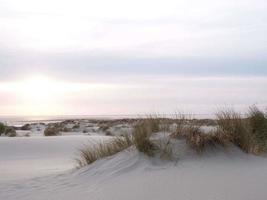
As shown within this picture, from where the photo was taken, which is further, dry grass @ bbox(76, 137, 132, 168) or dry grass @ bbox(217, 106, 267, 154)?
dry grass @ bbox(76, 137, 132, 168)

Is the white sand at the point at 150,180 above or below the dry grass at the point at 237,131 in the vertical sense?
below

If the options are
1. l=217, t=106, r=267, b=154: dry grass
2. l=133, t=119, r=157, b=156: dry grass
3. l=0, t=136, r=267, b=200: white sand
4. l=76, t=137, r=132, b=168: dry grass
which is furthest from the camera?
l=76, t=137, r=132, b=168: dry grass

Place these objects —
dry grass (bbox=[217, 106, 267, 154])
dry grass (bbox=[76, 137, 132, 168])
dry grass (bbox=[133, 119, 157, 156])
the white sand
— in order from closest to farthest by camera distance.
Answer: the white sand
dry grass (bbox=[133, 119, 157, 156])
dry grass (bbox=[217, 106, 267, 154])
dry grass (bbox=[76, 137, 132, 168])

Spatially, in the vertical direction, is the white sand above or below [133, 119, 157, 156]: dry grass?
below

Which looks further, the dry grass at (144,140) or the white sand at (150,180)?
the dry grass at (144,140)

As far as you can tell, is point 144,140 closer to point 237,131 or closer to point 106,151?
point 106,151

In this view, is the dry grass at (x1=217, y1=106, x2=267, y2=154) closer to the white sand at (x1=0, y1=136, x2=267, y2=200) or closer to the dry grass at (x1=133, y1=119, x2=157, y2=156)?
the white sand at (x1=0, y1=136, x2=267, y2=200)

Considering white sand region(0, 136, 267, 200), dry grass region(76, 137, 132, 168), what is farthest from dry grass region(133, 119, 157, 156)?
dry grass region(76, 137, 132, 168)

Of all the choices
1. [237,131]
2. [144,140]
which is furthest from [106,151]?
[237,131]

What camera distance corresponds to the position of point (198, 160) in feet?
24.9

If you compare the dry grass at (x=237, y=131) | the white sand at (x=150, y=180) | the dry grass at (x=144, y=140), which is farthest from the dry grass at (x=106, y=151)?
the dry grass at (x=237, y=131)

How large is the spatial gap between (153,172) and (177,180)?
0.61 m

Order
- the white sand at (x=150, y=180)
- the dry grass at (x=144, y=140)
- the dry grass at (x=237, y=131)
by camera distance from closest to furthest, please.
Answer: the white sand at (x=150, y=180)
the dry grass at (x=144, y=140)
the dry grass at (x=237, y=131)

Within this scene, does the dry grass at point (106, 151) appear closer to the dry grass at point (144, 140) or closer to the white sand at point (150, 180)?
the white sand at point (150, 180)
